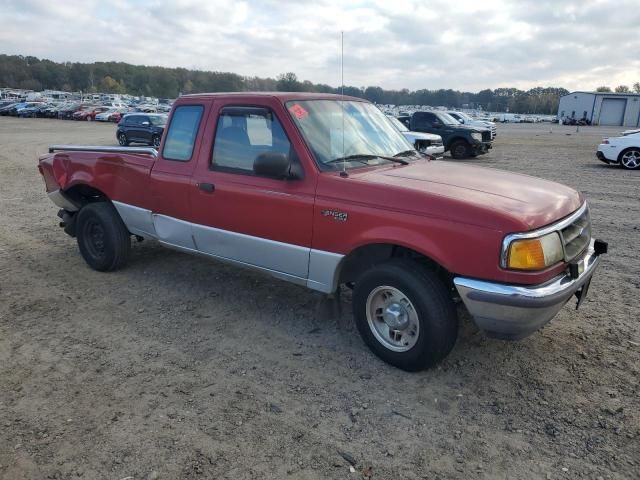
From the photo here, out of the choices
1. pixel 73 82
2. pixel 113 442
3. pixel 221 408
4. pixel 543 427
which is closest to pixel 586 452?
pixel 543 427

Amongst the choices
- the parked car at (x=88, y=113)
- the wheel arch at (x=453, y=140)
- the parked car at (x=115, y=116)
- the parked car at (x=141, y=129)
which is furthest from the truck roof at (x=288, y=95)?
the parked car at (x=88, y=113)

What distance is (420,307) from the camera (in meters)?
3.34

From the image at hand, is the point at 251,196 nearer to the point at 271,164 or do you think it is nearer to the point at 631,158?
the point at 271,164

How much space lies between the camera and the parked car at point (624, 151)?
592 inches

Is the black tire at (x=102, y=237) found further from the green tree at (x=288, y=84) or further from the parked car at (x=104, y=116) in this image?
the parked car at (x=104, y=116)

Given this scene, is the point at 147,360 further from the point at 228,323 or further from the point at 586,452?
the point at 586,452

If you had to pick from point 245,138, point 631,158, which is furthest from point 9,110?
point 245,138

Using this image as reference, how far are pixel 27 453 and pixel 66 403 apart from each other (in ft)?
1.58

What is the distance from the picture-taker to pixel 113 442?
2.88m

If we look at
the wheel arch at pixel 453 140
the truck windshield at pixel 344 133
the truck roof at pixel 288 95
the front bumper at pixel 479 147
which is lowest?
the front bumper at pixel 479 147

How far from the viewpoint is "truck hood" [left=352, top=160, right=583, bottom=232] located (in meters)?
3.05

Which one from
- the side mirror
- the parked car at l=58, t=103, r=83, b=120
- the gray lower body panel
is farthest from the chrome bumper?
the parked car at l=58, t=103, r=83, b=120

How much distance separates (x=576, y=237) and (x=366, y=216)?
1.56 m

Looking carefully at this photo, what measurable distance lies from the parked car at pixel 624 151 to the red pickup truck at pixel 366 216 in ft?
44.7
